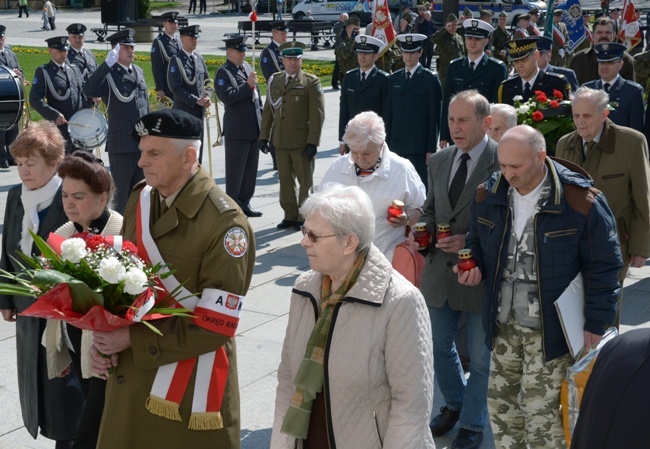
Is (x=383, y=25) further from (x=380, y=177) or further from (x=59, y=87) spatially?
(x=380, y=177)

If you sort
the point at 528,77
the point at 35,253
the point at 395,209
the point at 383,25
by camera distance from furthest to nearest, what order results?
the point at 383,25 < the point at 528,77 < the point at 395,209 < the point at 35,253

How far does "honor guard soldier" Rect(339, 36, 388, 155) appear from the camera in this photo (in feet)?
37.2

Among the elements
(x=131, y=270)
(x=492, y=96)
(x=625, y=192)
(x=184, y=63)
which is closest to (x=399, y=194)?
(x=625, y=192)

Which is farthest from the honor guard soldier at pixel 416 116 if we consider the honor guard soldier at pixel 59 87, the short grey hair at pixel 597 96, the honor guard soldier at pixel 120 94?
the honor guard soldier at pixel 59 87

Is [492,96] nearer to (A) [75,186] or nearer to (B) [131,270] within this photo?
(A) [75,186]

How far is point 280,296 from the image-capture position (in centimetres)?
870

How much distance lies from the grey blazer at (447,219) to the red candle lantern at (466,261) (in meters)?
0.59

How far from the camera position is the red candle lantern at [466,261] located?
4906mm

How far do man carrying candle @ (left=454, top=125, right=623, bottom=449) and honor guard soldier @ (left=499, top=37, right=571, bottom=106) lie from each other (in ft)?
14.8

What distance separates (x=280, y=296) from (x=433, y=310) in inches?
123

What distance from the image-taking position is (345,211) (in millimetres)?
3793

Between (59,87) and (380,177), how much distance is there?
8179 mm

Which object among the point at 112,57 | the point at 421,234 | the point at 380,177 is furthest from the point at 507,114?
the point at 112,57

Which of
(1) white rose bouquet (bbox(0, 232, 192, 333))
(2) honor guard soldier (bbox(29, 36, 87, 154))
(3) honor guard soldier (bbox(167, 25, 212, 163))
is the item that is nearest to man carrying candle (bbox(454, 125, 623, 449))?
(1) white rose bouquet (bbox(0, 232, 192, 333))
